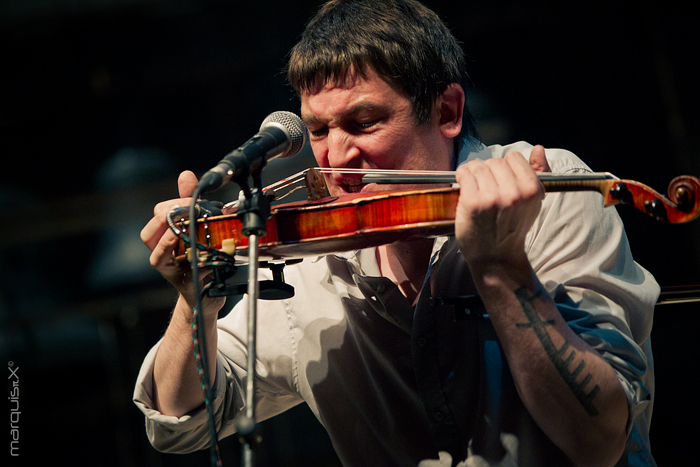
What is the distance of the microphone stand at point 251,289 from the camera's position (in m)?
0.91

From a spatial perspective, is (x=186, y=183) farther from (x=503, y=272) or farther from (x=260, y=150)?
(x=503, y=272)

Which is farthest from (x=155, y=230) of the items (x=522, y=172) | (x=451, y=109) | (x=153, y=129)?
(x=153, y=129)

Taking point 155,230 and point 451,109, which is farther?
point 451,109

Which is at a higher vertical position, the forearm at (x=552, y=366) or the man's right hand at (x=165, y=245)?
the man's right hand at (x=165, y=245)

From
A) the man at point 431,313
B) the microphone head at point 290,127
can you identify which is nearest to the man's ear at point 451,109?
the man at point 431,313

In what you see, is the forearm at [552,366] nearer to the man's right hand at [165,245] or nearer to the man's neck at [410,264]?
the man's neck at [410,264]

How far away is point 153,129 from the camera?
300 centimetres

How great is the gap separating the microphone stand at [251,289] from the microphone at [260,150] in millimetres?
36

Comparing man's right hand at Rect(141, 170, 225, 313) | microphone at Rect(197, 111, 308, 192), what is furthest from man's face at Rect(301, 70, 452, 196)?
man's right hand at Rect(141, 170, 225, 313)

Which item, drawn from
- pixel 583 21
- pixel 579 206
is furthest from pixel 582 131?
pixel 579 206

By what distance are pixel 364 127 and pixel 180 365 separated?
0.88 m

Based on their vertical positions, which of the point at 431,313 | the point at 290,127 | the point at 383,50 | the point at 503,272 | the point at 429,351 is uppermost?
the point at 383,50

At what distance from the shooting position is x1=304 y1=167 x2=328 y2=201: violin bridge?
1.65 m

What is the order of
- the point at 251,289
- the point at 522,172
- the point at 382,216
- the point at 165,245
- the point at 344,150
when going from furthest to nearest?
the point at 344,150
the point at 165,245
the point at 382,216
the point at 522,172
the point at 251,289
